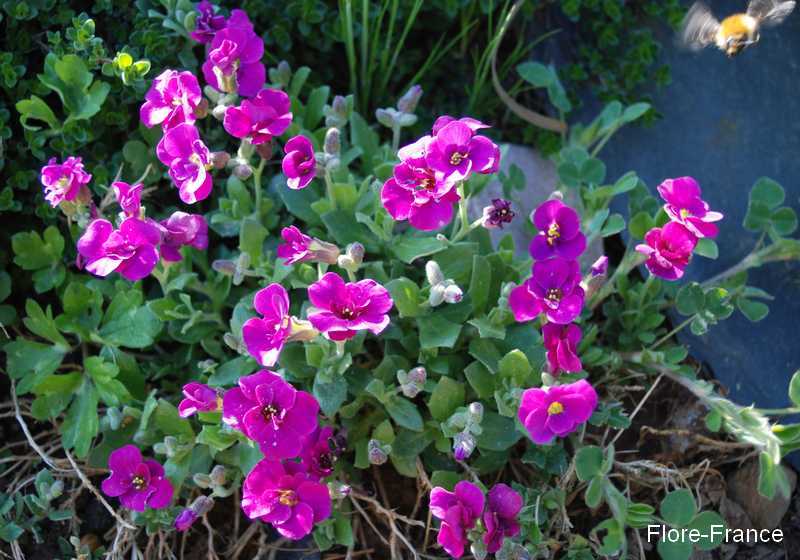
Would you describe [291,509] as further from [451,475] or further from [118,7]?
[118,7]

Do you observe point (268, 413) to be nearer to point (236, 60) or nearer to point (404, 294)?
point (404, 294)

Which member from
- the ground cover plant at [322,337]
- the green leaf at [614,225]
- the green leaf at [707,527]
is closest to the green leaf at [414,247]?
the ground cover plant at [322,337]

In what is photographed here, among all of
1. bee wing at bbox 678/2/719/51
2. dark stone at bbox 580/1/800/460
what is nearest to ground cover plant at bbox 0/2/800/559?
dark stone at bbox 580/1/800/460

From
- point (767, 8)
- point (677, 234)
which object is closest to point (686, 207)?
point (677, 234)

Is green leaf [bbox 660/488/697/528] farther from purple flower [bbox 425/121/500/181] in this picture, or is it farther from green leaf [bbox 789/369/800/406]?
purple flower [bbox 425/121/500/181]

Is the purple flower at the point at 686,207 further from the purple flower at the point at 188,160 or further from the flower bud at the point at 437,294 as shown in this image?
the purple flower at the point at 188,160

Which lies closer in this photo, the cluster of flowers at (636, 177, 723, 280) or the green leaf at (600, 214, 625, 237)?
the cluster of flowers at (636, 177, 723, 280)

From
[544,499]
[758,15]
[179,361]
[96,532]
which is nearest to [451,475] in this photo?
[544,499]
